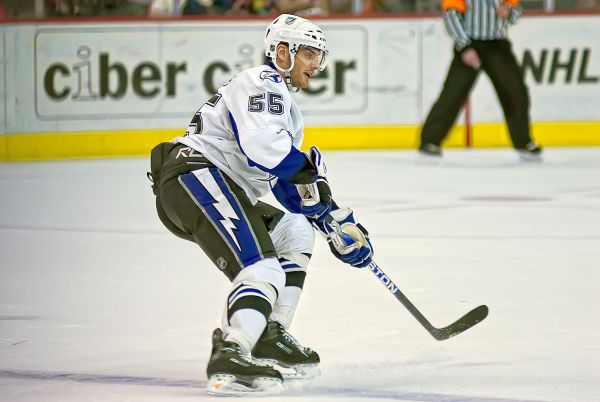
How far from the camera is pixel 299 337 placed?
3.92 metres

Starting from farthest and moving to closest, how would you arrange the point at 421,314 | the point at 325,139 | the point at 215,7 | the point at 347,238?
1. the point at 325,139
2. the point at 215,7
3. the point at 421,314
4. the point at 347,238

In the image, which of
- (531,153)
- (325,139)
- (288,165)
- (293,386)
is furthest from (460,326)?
(325,139)

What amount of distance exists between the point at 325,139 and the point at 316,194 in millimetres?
6495

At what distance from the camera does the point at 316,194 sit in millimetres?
3363

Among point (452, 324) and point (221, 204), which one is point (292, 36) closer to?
point (221, 204)

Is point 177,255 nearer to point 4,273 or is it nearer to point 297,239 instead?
point 4,273

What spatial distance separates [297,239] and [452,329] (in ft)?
1.69

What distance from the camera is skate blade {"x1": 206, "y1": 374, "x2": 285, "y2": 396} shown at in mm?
3180

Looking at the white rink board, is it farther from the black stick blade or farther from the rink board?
the black stick blade

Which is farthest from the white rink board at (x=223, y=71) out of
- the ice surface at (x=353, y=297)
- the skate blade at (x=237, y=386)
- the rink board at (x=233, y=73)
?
the skate blade at (x=237, y=386)

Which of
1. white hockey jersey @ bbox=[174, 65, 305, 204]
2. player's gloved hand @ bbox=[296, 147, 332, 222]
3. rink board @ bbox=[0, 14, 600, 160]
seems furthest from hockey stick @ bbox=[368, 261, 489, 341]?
rink board @ bbox=[0, 14, 600, 160]

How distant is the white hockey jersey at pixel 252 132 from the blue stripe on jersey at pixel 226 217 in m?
0.07

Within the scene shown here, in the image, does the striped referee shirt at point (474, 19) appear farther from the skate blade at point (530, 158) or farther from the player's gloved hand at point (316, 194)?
the player's gloved hand at point (316, 194)

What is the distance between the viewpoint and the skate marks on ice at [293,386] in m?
3.15
